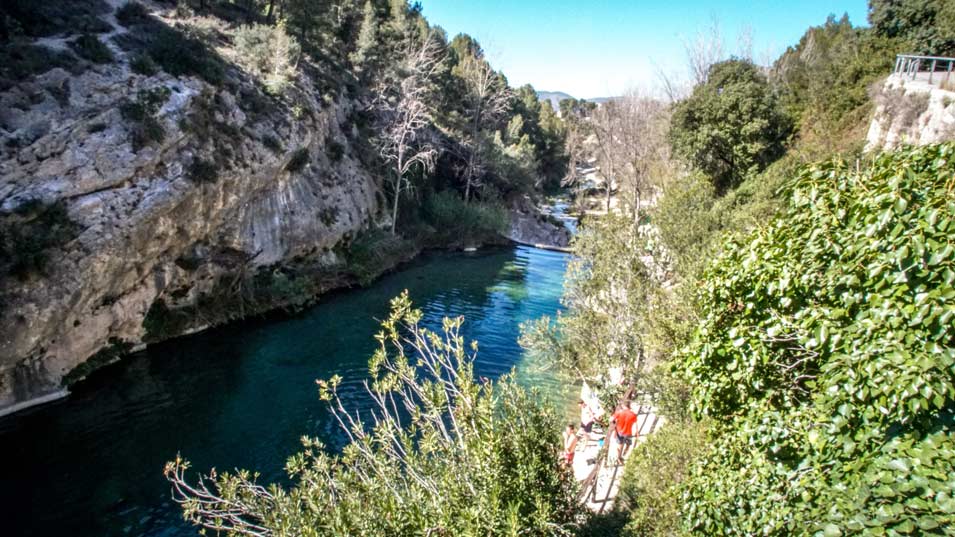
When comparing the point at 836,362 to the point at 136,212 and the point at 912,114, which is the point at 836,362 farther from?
the point at 136,212

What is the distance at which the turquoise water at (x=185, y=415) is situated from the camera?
13.5m

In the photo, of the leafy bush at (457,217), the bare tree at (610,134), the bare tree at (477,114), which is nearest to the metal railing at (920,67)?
the bare tree at (610,134)

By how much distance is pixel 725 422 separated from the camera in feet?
23.7

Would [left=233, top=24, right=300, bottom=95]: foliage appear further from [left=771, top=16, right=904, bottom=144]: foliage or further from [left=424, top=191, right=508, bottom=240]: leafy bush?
[left=771, top=16, right=904, bottom=144]: foliage

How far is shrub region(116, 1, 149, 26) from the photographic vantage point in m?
28.2

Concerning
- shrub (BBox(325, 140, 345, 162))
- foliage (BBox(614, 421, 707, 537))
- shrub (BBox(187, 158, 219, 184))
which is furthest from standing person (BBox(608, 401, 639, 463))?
shrub (BBox(325, 140, 345, 162))

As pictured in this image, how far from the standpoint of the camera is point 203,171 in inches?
968

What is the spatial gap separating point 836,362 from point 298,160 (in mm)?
32970

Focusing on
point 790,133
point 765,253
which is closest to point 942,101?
point 790,133

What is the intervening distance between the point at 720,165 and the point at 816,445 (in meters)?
28.2

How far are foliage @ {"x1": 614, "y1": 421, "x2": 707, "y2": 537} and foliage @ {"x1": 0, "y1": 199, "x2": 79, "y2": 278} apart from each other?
20.1 meters

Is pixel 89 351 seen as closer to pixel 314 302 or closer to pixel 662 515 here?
pixel 314 302

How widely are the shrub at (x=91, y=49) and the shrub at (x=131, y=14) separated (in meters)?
5.41

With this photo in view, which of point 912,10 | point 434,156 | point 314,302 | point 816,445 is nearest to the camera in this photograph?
point 816,445
